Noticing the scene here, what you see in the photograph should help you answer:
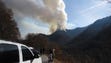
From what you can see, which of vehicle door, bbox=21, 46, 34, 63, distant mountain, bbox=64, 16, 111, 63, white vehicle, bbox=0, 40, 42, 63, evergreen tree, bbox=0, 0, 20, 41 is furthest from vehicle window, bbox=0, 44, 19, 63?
evergreen tree, bbox=0, 0, 20, 41

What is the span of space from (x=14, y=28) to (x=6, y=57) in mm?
52553

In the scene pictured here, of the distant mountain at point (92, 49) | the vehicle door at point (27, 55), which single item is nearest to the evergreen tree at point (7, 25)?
the distant mountain at point (92, 49)

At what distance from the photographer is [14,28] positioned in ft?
211

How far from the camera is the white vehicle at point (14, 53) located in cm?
1180

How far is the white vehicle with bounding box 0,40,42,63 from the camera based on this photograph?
11.8 meters

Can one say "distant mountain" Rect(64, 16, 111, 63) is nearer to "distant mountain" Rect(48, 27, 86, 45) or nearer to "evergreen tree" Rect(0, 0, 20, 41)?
"distant mountain" Rect(48, 27, 86, 45)

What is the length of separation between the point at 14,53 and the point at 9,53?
0.28m

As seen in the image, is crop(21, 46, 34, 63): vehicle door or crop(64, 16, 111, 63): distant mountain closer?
crop(21, 46, 34, 63): vehicle door

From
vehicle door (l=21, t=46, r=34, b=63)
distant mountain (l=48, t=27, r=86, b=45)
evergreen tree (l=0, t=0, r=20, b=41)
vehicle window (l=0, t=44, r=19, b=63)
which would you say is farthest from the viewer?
distant mountain (l=48, t=27, r=86, b=45)

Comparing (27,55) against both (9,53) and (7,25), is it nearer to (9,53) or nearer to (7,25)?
(9,53)

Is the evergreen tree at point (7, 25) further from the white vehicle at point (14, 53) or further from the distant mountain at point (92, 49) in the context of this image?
the white vehicle at point (14, 53)

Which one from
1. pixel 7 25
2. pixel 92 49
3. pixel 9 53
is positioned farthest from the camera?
pixel 92 49

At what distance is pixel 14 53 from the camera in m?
12.5

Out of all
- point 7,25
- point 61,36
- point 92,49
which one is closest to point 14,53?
point 7,25
